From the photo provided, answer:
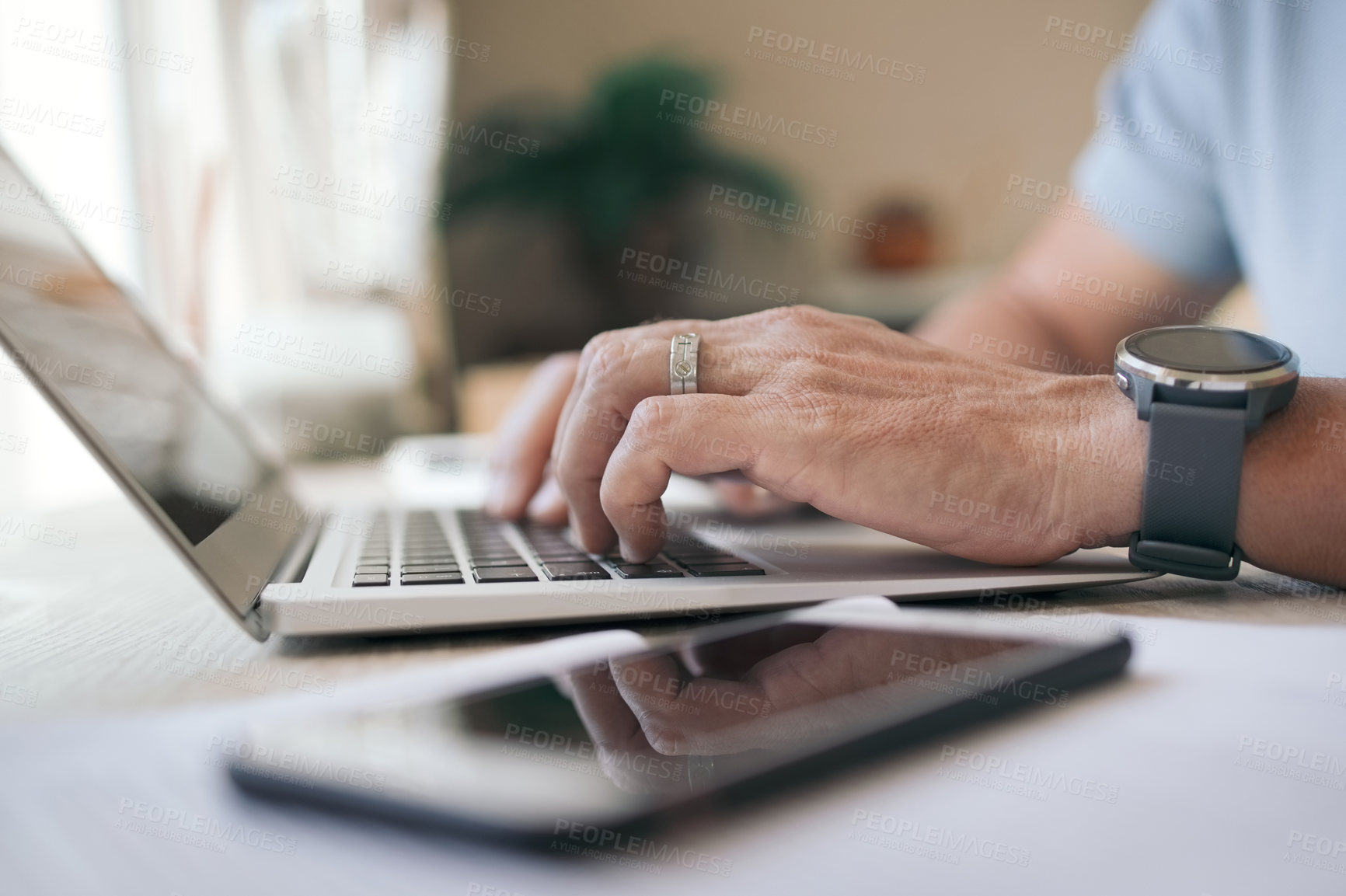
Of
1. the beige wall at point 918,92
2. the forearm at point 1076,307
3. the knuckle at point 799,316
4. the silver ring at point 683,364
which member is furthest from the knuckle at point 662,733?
the beige wall at point 918,92

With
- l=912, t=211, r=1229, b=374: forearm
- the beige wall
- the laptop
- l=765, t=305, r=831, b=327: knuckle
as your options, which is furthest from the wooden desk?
the beige wall

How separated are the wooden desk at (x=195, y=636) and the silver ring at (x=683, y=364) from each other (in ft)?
0.54

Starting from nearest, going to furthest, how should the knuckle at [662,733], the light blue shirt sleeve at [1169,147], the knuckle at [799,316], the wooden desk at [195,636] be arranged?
the knuckle at [662,733] → the wooden desk at [195,636] → the knuckle at [799,316] → the light blue shirt sleeve at [1169,147]

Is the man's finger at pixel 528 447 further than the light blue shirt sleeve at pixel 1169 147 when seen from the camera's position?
No

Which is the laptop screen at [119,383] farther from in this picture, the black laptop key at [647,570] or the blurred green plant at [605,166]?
the blurred green plant at [605,166]

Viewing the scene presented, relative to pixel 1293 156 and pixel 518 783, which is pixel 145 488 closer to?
pixel 518 783

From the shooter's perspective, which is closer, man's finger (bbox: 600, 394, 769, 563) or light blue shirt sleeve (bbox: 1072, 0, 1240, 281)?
man's finger (bbox: 600, 394, 769, 563)

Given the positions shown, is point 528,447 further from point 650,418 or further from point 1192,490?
point 1192,490

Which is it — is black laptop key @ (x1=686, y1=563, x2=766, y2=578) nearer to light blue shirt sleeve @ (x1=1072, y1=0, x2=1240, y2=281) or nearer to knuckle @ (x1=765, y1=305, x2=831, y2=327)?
knuckle @ (x1=765, y1=305, x2=831, y2=327)

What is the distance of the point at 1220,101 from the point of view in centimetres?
93

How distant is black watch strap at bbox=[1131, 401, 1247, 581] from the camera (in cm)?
46

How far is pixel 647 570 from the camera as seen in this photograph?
51cm

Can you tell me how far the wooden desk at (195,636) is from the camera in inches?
14.6

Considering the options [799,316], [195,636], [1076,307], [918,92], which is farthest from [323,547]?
[918,92]
